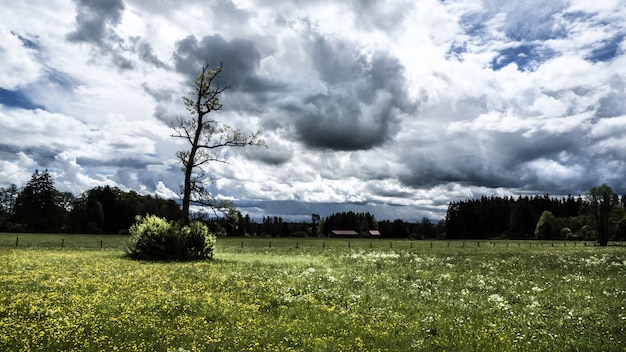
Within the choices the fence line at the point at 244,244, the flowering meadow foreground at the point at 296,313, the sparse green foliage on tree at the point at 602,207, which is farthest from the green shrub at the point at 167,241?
the sparse green foliage on tree at the point at 602,207

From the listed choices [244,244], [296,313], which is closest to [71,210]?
[244,244]

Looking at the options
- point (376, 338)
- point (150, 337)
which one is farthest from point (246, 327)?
point (376, 338)

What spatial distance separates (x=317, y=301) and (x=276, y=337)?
543 centimetres

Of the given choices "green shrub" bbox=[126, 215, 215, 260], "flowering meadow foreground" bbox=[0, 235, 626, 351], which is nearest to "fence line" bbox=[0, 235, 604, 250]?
"green shrub" bbox=[126, 215, 215, 260]

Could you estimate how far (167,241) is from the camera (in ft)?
115

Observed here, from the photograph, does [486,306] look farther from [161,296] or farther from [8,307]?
[8,307]

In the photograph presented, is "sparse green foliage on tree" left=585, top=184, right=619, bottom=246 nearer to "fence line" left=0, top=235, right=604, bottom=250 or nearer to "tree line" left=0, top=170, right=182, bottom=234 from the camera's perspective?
"fence line" left=0, top=235, right=604, bottom=250

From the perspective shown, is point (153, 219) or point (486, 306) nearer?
point (486, 306)

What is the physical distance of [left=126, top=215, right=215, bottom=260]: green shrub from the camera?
34469mm

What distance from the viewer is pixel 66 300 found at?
599 inches

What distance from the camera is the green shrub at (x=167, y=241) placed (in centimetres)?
3447

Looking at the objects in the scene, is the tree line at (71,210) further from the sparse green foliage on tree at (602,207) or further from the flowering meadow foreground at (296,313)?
the sparse green foliage on tree at (602,207)

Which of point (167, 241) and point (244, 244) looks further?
point (244, 244)

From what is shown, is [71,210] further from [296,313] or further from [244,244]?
[296,313]
